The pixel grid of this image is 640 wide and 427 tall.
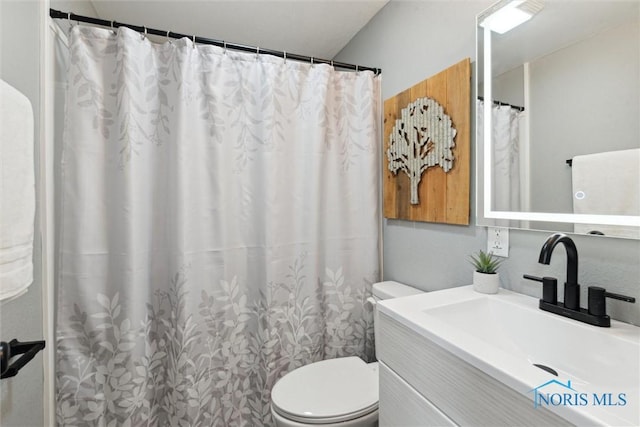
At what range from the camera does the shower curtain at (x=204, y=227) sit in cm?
Answer: 131

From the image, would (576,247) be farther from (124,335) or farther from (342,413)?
(124,335)

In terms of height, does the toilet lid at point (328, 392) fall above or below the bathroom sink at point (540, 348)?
below

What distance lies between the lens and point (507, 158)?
116 centimetres

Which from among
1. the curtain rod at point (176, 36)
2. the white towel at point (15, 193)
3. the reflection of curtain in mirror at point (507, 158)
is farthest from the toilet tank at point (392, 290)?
the white towel at point (15, 193)

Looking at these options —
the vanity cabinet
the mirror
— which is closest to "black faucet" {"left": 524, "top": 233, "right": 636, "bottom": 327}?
the mirror

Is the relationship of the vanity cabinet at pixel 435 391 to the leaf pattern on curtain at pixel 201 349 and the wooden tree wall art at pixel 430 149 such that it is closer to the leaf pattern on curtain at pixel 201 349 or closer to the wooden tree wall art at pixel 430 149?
the wooden tree wall art at pixel 430 149

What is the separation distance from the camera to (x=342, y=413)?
1159 millimetres

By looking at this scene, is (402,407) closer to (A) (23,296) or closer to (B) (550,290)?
(B) (550,290)

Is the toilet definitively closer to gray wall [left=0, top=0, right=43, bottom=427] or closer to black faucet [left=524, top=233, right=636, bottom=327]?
black faucet [left=524, top=233, right=636, bottom=327]

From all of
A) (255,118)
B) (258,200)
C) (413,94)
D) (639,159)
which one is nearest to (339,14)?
(413,94)

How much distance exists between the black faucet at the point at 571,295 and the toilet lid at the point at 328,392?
30.1 inches

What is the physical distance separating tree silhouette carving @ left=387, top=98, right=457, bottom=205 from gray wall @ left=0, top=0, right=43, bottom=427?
1548mm

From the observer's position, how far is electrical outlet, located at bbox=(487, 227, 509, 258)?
1138 mm

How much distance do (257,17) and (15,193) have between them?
1654 millimetres
